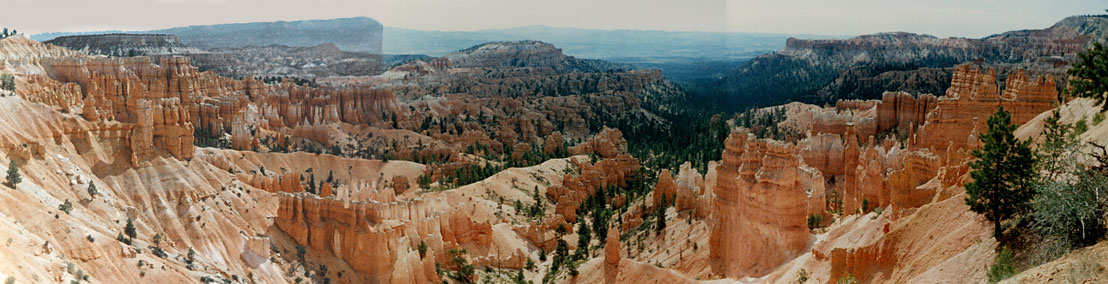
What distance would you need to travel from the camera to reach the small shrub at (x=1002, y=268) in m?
11.7

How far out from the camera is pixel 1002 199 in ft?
43.6

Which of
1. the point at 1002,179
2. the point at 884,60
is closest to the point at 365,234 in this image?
the point at 1002,179

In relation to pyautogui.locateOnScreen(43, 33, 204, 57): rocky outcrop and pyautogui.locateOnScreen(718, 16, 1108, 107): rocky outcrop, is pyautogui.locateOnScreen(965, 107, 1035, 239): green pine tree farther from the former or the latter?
pyautogui.locateOnScreen(718, 16, 1108, 107): rocky outcrop

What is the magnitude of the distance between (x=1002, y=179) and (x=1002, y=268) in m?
2.20

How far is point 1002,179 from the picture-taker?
13383 mm

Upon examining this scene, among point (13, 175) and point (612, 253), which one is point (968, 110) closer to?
point (612, 253)

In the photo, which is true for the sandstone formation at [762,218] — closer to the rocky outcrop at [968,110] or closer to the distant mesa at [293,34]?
the rocky outcrop at [968,110]

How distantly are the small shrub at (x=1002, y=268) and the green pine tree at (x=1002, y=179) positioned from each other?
94 centimetres

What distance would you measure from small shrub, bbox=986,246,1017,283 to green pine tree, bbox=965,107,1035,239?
94 cm

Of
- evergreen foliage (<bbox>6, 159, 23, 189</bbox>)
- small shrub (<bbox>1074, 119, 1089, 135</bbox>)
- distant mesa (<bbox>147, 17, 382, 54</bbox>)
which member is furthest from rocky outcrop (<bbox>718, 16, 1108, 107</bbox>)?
evergreen foliage (<bbox>6, 159, 23, 189</bbox>)

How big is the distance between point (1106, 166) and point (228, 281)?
858 inches

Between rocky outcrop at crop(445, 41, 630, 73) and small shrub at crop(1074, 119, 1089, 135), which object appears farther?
rocky outcrop at crop(445, 41, 630, 73)

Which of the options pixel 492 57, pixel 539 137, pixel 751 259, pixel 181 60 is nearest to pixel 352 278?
pixel 751 259

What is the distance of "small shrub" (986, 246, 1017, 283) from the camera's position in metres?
11.7
